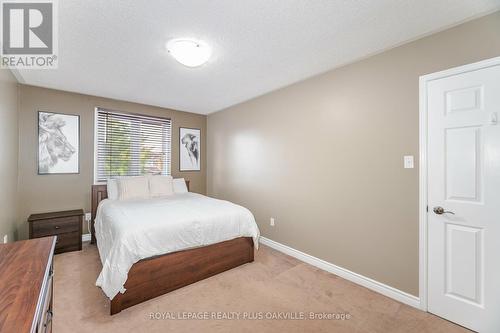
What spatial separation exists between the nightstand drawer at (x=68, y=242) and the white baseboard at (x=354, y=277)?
2.83m

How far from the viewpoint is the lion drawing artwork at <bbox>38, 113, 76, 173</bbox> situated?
3213mm

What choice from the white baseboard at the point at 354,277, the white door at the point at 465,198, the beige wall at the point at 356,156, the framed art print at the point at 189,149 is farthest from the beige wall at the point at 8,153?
the white door at the point at 465,198

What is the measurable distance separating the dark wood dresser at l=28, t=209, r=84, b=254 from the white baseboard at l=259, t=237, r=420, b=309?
285 cm

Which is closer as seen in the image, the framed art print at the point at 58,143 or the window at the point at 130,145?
the framed art print at the point at 58,143

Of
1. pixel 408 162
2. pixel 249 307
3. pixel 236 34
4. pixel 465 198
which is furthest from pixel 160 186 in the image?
pixel 465 198

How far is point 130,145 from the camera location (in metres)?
4.01

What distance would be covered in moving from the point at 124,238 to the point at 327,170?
2.23 metres

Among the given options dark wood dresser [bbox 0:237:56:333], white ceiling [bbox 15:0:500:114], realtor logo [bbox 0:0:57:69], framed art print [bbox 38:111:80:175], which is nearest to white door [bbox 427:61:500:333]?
white ceiling [bbox 15:0:500:114]

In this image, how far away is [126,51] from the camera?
2184mm

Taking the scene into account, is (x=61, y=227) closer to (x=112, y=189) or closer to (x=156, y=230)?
(x=112, y=189)

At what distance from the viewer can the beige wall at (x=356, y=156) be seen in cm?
197

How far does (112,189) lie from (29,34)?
222cm

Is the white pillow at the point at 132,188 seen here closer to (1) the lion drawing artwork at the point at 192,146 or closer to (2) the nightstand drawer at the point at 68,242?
(2) the nightstand drawer at the point at 68,242

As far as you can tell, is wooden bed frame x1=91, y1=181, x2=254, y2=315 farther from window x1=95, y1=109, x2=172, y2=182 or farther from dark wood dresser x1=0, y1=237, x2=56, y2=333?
window x1=95, y1=109, x2=172, y2=182
